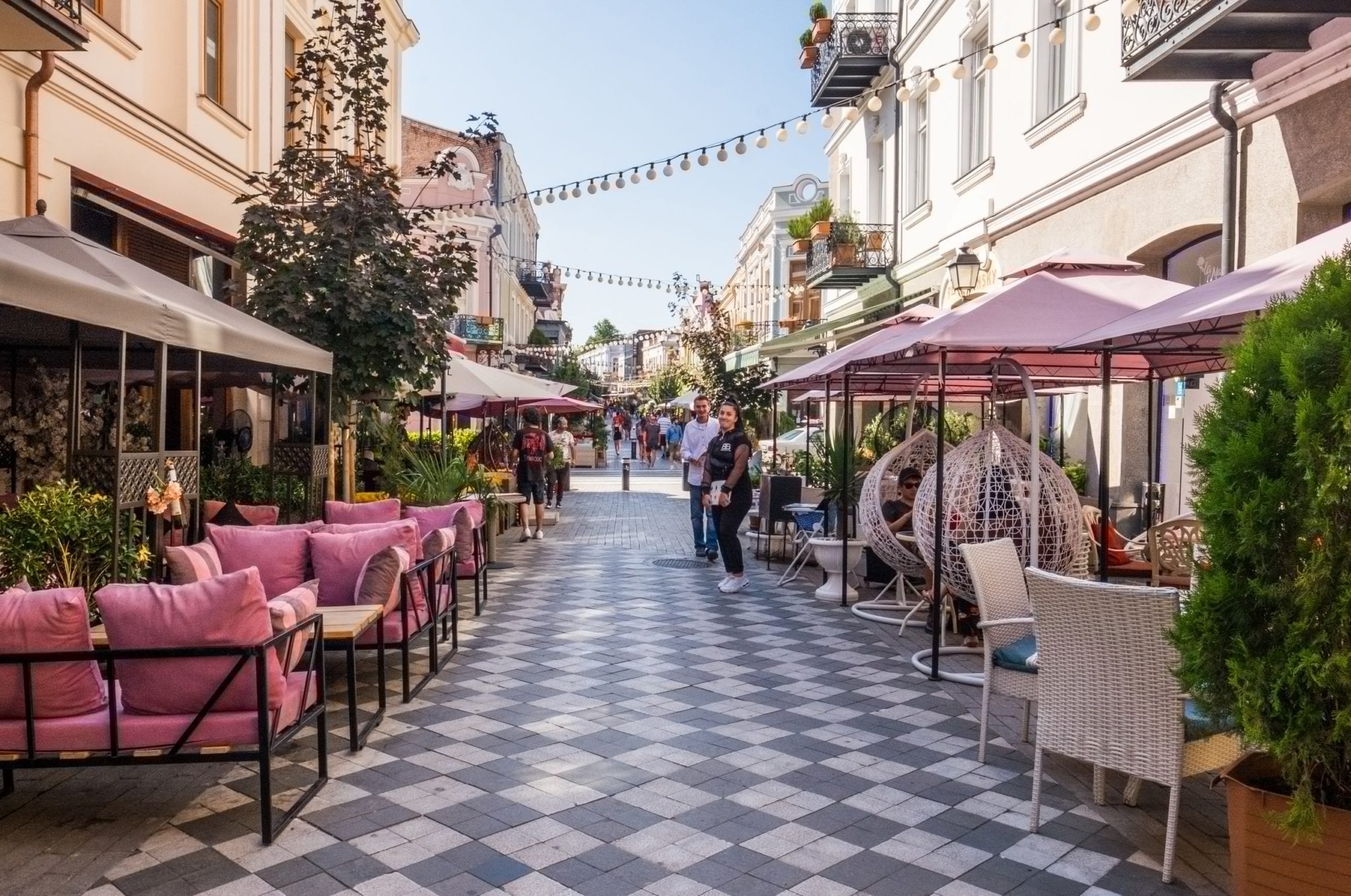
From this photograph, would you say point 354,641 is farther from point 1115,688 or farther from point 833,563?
point 833,563

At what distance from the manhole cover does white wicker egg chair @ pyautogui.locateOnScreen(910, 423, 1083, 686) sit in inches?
188

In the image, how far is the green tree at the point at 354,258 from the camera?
9.35 meters

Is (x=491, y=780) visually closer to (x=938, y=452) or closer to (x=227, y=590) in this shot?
(x=227, y=590)

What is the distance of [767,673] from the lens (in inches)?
272

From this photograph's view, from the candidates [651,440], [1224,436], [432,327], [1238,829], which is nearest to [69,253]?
[432,327]

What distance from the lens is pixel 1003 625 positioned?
498 centimetres

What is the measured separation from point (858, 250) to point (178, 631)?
17.9 m

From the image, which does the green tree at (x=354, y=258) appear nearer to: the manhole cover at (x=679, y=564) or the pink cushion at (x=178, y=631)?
the manhole cover at (x=679, y=564)

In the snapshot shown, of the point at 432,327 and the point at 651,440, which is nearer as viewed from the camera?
the point at 432,327

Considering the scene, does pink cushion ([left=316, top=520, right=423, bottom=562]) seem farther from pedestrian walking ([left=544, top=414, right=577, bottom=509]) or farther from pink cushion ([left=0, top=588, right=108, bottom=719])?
pedestrian walking ([left=544, top=414, right=577, bottom=509])

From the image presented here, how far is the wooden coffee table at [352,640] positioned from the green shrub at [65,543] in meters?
0.41

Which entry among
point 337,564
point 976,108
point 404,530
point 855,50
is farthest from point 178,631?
point 855,50

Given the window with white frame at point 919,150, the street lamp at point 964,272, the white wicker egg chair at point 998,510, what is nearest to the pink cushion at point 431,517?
the white wicker egg chair at point 998,510

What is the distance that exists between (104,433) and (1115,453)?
31.2 feet
